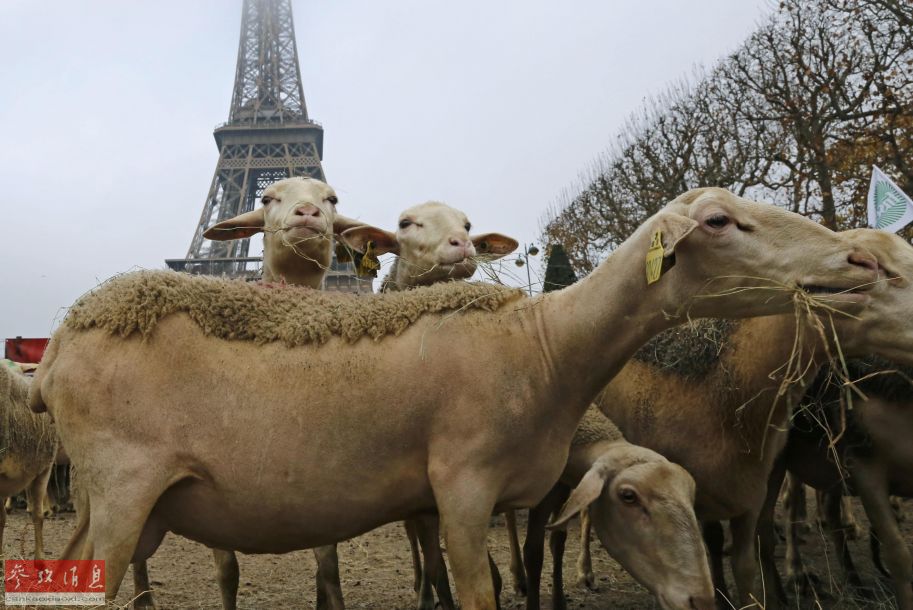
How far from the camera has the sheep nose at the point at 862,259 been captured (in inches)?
125

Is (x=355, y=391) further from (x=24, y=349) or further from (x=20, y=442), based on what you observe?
(x=24, y=349)

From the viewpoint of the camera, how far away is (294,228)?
523cm

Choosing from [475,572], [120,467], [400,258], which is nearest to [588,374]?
[475,572]

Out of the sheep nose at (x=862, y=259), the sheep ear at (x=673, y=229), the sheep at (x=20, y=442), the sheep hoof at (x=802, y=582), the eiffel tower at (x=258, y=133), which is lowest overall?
the sheep hoof at (x=802, y=582)

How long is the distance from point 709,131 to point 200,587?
A: 59.0 feet

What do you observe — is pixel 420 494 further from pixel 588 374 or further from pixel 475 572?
pixel 588 374

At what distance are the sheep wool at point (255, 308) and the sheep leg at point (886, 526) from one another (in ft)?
10.5

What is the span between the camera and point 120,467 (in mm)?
3068

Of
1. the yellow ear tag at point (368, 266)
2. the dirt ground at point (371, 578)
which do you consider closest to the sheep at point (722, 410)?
the dirt ground at point (371, 578)

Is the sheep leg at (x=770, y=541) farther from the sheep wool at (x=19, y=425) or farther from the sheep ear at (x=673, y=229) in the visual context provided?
the sheep wool at (x=19, y=425)

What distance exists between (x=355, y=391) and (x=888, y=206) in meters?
6.75

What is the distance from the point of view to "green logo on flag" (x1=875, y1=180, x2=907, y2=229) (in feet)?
25.5

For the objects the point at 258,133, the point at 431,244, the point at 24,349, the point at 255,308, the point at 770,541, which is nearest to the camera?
the point at 255,308

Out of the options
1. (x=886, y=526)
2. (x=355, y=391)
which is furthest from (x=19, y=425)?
(x=886, y=526)
